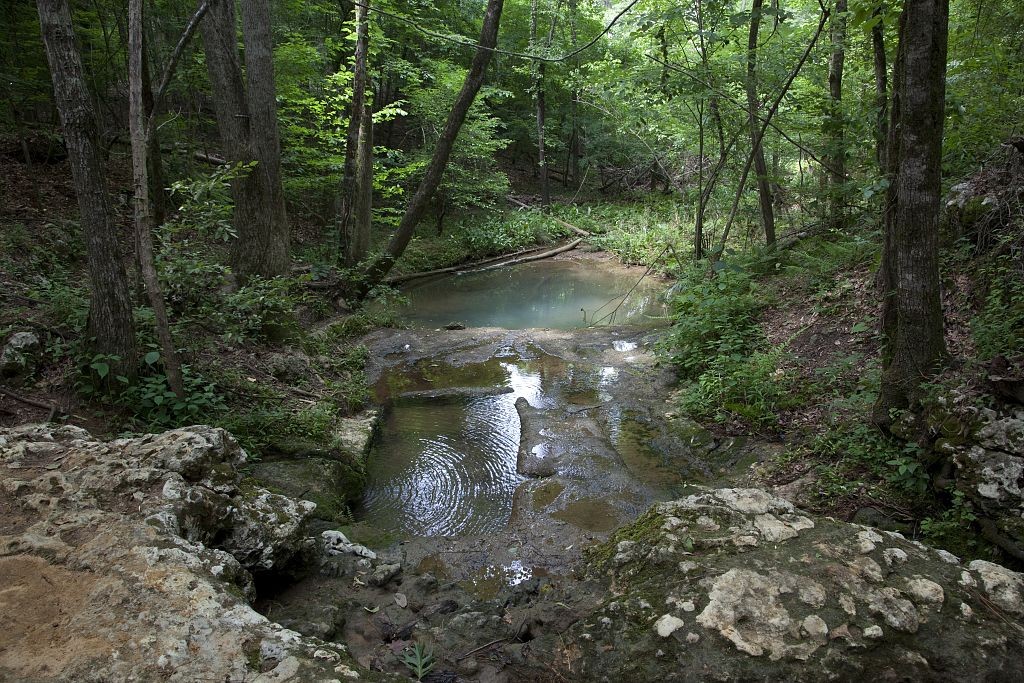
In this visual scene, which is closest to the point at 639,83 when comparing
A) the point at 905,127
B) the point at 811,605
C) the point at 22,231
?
the point at 905,127

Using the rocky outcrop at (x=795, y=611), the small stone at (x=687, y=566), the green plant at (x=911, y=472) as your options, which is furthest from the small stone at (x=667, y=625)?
the green plant at (x=911, y=472)

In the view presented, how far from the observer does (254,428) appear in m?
5.26

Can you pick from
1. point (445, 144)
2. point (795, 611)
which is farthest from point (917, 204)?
point (445, 144)

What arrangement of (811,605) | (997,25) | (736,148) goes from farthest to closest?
(736,148)
(997,25)
(811,605)

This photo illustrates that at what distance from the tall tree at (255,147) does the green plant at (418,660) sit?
6582 mm

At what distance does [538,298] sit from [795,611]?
39.9ft

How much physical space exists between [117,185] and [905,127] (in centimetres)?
1306

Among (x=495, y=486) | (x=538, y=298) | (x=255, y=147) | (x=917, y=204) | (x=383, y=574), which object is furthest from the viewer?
(x=538, y=298)

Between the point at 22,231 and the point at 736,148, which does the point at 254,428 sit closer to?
the point at 22,231

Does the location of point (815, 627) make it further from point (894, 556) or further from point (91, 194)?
point (91, 194)

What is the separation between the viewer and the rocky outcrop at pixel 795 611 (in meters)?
2.34

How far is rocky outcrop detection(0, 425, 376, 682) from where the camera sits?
85.3 inches

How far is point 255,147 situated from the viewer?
8.13 m

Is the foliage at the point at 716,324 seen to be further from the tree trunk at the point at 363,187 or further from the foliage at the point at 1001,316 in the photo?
the tree trunk at the point at 363,187
